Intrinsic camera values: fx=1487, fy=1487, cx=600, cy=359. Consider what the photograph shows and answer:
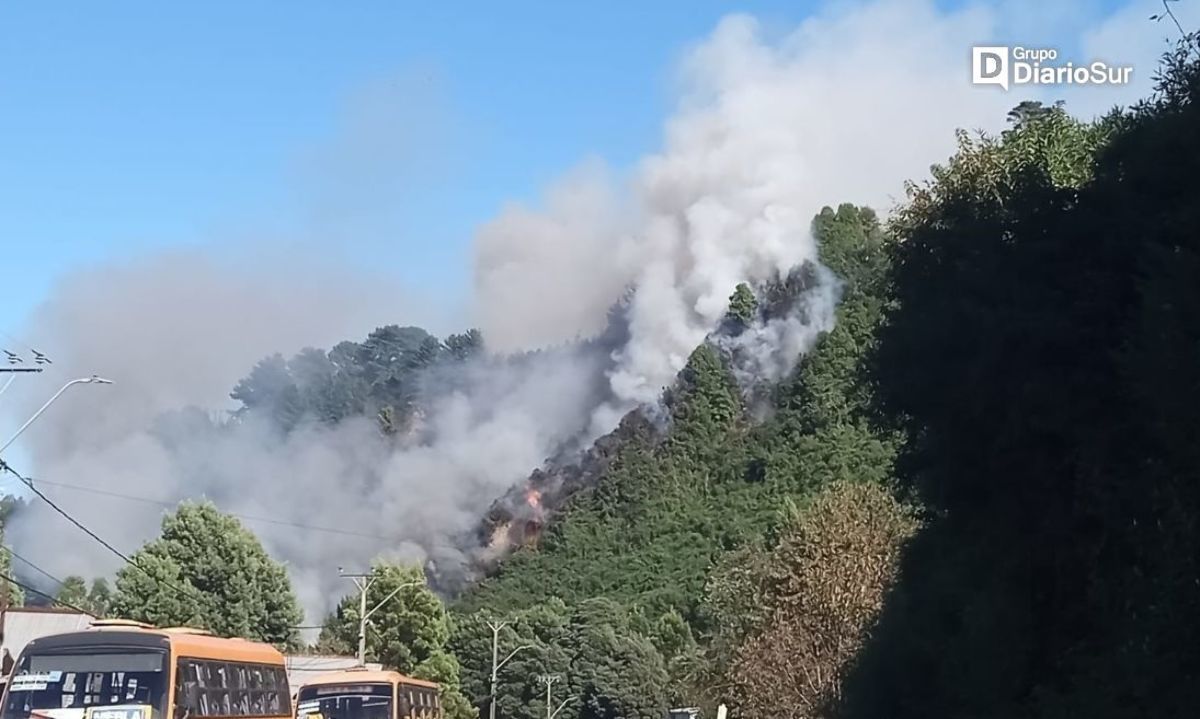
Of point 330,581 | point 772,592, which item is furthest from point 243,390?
point 772,592

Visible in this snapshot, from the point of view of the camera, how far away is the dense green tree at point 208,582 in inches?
2421

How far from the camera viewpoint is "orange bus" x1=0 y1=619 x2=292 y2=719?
955 inches

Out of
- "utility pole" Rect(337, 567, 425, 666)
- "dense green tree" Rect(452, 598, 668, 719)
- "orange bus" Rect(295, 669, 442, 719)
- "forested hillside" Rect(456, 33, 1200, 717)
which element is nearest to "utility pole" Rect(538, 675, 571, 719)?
"dense green tree" Rect(452, 598, 668, 719)

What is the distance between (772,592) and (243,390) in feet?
464

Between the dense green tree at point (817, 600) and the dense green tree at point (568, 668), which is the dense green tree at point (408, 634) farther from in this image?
the dense green tree at point (817, 600)

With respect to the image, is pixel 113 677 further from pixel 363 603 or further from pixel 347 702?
pixel 363 603

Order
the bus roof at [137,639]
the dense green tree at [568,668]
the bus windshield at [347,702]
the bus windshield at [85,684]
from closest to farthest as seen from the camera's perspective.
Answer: the bus windshield at [85,684], the bus roof at [137,639], the bus windshield at [347,702], the dense green tree at [568,668]

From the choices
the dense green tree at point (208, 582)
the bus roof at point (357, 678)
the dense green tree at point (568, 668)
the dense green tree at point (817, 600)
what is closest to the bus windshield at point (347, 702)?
the bus roof at point (357, 678)

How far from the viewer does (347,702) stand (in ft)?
122

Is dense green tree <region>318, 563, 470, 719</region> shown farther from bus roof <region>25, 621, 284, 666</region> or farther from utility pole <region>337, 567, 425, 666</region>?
bus roof <region>25, 621, 284, 666</region>

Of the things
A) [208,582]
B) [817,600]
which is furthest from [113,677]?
[208,582]

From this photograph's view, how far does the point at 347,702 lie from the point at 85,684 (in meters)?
13.3

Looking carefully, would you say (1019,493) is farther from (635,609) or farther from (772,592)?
(635,609)

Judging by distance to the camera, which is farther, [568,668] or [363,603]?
[568,668]
